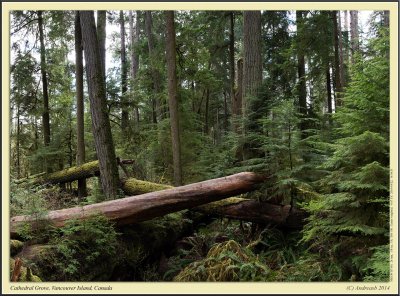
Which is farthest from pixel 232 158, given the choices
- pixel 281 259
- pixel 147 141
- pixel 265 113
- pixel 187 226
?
pixel 147 141

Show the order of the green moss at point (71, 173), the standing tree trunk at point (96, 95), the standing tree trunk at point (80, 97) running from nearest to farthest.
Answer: the standing tree trunk at point (96, 95)
the green moss at point (71, 173)
the standing tree trunk at point (80, 97)

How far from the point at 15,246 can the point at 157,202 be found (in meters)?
2.51

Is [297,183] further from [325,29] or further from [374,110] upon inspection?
[325,29]

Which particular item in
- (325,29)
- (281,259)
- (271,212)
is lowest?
(281,259)

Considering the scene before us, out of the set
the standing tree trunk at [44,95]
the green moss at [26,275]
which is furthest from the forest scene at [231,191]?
the standing tree trunk at [44,95]

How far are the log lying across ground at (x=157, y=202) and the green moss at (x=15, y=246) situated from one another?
525mm

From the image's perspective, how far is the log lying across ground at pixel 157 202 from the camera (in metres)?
6.76

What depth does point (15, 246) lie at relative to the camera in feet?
19.1

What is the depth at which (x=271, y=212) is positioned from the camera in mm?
7770

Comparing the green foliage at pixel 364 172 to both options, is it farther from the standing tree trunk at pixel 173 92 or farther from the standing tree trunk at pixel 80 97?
the standing tree trunk at pixel 80 97

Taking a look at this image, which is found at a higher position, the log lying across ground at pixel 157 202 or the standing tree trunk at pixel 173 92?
the standing tree trunk at pixel 173 92

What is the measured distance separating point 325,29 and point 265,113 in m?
5.36

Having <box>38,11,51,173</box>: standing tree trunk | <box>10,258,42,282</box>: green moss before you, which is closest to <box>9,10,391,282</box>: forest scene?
<box>10,258,42,282</box>: green moss

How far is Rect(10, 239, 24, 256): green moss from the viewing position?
5723 mm
